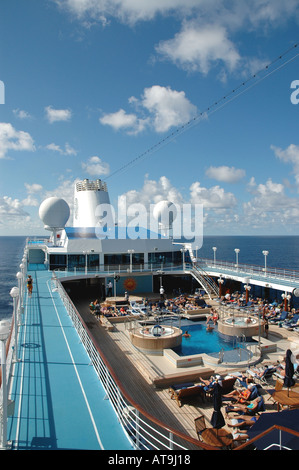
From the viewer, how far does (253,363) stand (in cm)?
1172

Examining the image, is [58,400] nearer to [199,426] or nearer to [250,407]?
[199,426]

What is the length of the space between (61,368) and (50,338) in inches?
91.5

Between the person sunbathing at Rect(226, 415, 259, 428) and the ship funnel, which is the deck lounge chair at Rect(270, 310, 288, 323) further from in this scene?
the ship funnel

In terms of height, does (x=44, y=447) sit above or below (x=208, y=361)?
above

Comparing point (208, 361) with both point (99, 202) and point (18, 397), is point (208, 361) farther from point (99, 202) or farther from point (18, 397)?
point (99, 202)

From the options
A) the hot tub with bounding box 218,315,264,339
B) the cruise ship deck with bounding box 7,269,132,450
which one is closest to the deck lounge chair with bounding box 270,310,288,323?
the hot tub with bounding box 218,315,264,339

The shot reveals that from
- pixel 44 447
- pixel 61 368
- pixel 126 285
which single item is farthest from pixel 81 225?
pixel 44 447

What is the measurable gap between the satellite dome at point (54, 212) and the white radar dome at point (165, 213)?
26.8ft

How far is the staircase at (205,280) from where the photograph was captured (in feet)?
75.3

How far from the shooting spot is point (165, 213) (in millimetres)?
29234

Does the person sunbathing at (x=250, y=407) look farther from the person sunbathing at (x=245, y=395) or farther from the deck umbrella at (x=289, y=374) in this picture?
the deck umbrella at (x=289, y=374)

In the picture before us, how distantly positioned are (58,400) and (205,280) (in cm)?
1869

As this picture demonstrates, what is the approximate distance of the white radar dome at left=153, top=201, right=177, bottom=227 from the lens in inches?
1152

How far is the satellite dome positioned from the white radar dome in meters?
8.17
